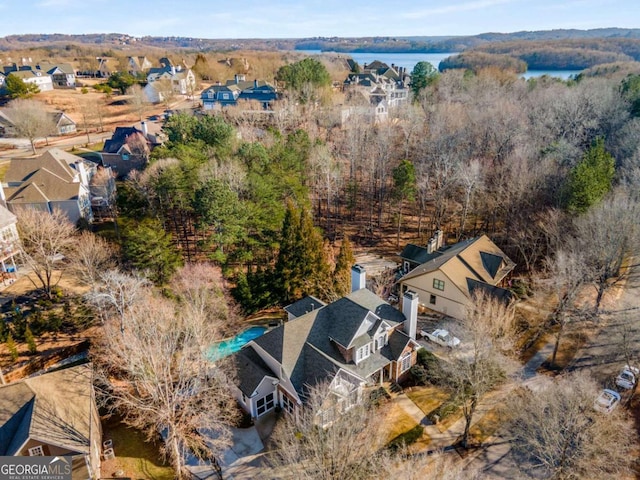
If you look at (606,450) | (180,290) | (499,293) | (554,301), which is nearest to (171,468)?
(180,290)

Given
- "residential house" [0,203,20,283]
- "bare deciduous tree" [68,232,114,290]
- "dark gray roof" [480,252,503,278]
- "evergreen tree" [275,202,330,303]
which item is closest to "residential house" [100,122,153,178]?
"residential house" [0,203,20,283]

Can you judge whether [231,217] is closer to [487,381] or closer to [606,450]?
[487,381]

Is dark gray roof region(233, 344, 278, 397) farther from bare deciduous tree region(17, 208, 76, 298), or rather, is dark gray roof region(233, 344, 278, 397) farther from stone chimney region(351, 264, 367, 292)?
bare deciduous tree region(17, 208, 76, 298)

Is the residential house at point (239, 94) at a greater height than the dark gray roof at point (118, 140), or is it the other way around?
the residential house at point (239, 94)

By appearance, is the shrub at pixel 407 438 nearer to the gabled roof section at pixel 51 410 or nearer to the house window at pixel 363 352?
the house window at pixel 363 352

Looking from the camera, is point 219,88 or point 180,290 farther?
point 219,88

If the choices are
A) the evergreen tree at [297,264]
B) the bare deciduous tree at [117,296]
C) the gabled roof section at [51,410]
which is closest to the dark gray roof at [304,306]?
the evergreen tree at [297,264]

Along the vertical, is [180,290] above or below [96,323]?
above
